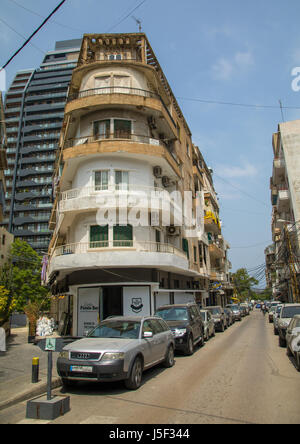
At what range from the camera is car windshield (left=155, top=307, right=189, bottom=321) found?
12992 mm

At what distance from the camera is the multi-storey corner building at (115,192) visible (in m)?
18.2

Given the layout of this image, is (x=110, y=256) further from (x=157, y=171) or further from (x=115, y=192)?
(x=157, y=171)

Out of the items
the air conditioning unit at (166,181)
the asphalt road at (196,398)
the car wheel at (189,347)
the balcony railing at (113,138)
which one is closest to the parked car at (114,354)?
the asphalt road at (196,398)

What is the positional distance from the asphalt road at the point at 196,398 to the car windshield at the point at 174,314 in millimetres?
3320

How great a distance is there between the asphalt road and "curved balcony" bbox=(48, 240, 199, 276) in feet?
27.5

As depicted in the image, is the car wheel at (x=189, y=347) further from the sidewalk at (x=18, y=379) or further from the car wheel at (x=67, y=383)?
the car wheel at (x=67, y=383)

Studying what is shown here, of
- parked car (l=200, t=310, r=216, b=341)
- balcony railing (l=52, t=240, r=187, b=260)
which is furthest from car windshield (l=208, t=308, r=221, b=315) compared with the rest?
balcony railing (l=52, t=240, r=187, b=260)

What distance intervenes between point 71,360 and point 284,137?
3211 cm

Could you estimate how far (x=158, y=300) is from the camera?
66.3ft

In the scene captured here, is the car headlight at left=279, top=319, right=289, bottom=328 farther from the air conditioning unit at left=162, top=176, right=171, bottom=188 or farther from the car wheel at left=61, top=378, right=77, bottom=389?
the air conditioning unit at left=162, top=176, right=171, bottom=188

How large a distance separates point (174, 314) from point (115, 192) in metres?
8.34

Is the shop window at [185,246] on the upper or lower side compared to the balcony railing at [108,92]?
lower
